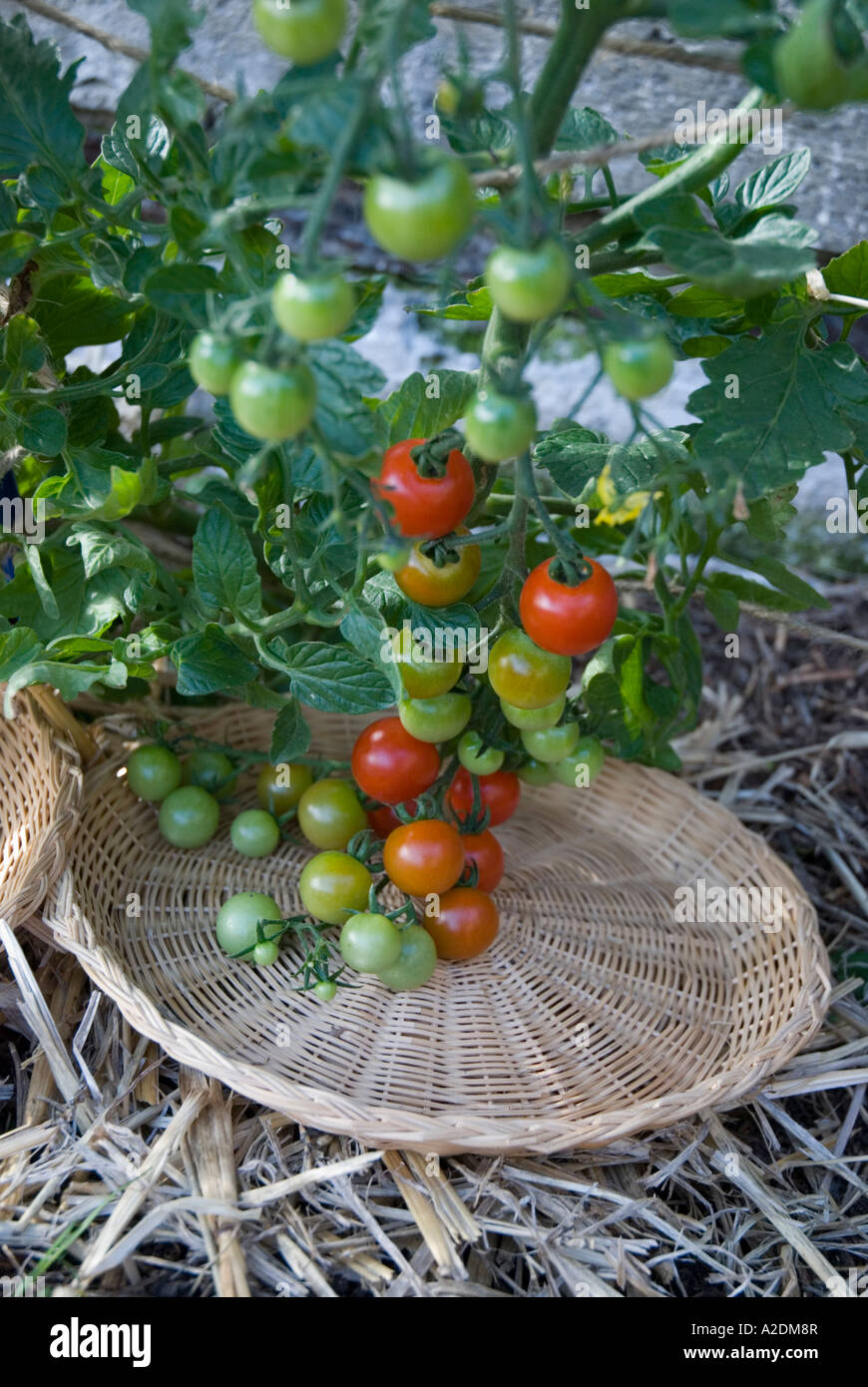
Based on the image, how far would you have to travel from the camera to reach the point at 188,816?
118 centimetres

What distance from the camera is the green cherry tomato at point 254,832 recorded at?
1.19m

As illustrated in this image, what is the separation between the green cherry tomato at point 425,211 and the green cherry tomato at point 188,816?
2.47 feet

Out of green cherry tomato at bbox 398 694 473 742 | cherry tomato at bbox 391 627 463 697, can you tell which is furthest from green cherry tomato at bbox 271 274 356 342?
green cherry tomato at bbox 398 694 473 742

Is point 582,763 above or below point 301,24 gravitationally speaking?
below

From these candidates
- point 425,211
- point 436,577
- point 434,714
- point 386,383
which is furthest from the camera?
point 434,714

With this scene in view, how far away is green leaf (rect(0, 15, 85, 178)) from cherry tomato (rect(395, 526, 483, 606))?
41 cm

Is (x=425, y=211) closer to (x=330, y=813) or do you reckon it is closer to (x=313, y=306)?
(x=313, y=306)

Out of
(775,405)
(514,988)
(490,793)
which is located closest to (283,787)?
(490,793)

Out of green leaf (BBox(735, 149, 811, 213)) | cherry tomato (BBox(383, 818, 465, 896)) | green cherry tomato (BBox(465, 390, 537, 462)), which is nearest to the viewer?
green cherry tomato (BBox(465, 390, 537, 462))

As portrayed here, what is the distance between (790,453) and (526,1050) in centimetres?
Answer: 61

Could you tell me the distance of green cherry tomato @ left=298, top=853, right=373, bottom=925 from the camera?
3.54 feet

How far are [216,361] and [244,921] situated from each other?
61 cm

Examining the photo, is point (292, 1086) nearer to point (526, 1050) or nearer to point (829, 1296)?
point (526, 1050)

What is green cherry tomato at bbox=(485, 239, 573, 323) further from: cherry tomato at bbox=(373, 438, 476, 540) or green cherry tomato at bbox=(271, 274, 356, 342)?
cherry tomato at bbox=(373, 438, 476, 540)
